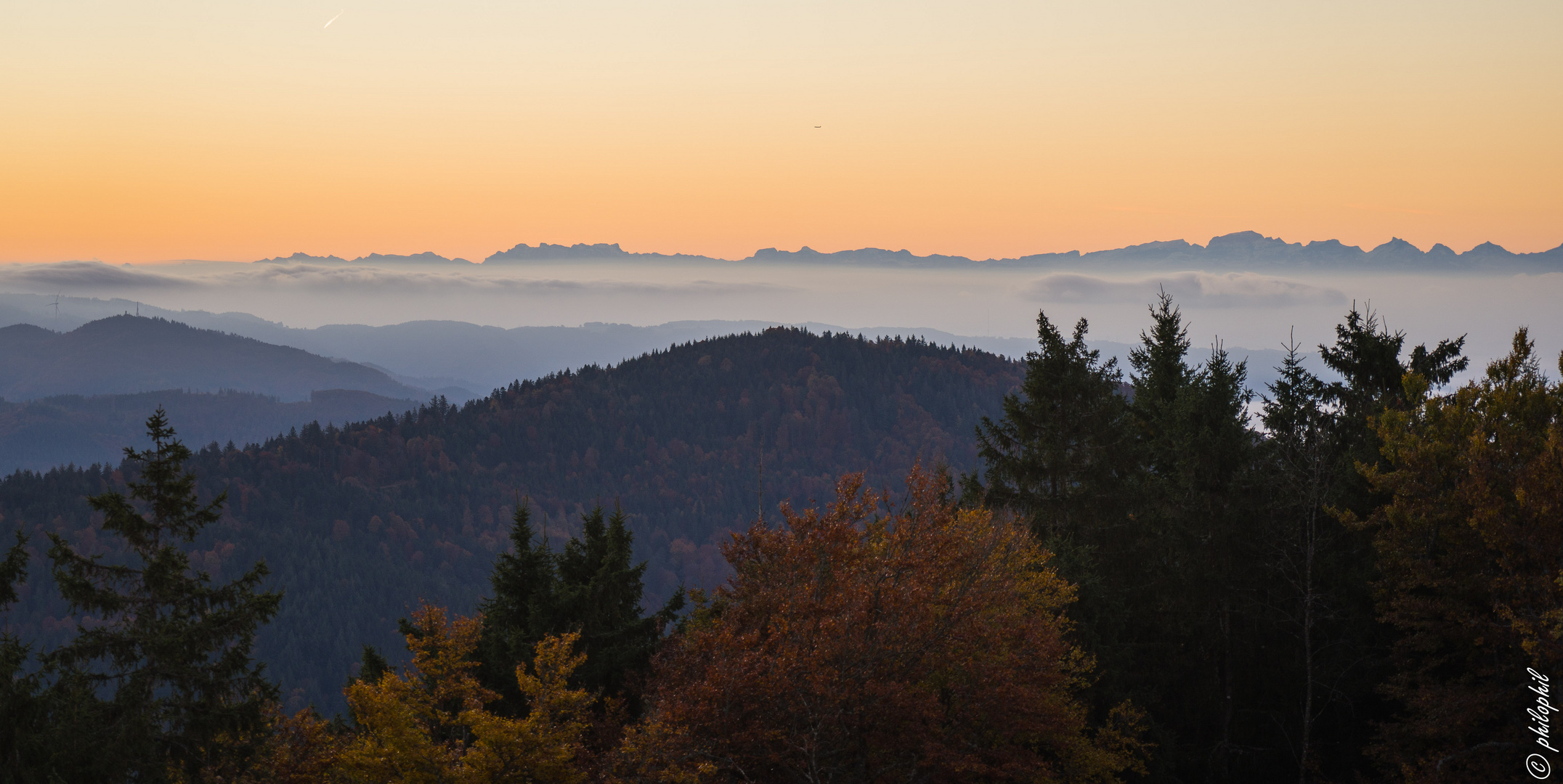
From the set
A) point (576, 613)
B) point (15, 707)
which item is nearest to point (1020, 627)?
point (576, 613)

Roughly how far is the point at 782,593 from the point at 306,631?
19547 cm

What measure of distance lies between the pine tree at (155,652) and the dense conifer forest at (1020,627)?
8cm

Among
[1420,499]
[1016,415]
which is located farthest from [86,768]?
[1420,499]

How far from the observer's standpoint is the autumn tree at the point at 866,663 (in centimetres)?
2005

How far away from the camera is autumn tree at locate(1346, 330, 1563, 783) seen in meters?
23.5

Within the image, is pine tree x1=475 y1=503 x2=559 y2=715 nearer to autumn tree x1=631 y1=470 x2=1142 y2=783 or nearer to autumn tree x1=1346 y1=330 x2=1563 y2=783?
autumn tree x1=631 y1=470 x2=1142 y2=783

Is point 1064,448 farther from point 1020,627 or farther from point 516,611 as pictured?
point 516,611

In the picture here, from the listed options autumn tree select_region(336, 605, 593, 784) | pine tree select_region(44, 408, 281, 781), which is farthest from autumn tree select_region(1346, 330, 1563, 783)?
pine tree select_region(44, 408, 281, 781)

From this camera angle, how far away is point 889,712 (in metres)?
21.1

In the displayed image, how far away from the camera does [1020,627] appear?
2317cm

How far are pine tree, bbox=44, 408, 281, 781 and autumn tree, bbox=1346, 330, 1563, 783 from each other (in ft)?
98.1

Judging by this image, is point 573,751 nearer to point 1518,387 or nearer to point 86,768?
point 86,768

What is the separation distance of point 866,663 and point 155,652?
17.7 metres

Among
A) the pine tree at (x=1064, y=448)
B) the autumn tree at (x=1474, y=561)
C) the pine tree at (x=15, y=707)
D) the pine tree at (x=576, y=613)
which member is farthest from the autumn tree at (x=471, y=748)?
the autumn tree at (x=1474, y=561)
